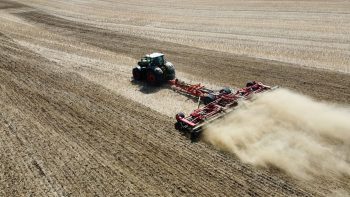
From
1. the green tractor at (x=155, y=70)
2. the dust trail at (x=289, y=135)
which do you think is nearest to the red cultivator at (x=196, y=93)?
the green tractor at (x=155, y=70)

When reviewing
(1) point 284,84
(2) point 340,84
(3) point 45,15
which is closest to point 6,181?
(1) point 284,84

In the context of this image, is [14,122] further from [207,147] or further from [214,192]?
[214,192]

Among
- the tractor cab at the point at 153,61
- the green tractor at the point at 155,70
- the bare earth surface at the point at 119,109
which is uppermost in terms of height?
the tractor cab at the point at 153,61

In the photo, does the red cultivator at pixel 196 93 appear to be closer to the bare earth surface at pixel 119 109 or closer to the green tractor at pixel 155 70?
the green tractor at pixel 155 70

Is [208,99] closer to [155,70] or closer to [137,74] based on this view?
[155,70]

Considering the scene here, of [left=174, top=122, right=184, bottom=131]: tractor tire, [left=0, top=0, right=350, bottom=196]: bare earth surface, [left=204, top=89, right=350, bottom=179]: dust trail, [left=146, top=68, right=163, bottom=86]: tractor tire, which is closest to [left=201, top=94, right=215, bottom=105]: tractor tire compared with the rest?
[left=0, top=0, right=350, bottom=196]: bare earth surface

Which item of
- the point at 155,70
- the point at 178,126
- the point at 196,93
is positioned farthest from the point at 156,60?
the point at 178,126
